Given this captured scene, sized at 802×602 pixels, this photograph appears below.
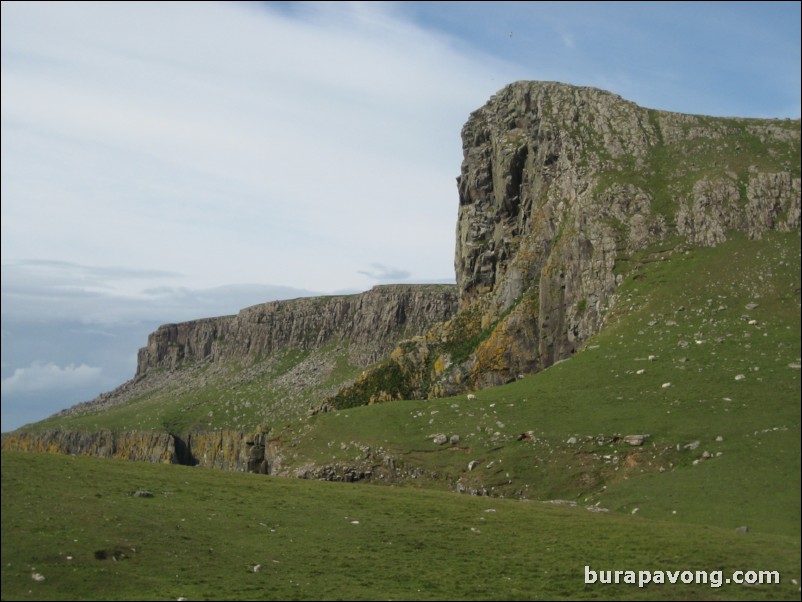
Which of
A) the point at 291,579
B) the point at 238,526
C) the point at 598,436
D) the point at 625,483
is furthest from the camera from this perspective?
the point at 598,436

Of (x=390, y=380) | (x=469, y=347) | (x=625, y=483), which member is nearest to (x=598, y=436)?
(x=625, y=483)

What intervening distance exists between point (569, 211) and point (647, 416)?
49.5 metres

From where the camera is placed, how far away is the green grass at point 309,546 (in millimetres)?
31375

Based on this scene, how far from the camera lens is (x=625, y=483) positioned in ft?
193

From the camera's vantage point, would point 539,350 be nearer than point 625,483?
No

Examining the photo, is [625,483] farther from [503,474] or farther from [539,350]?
[539,350]

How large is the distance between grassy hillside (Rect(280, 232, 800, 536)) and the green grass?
4.76 metres

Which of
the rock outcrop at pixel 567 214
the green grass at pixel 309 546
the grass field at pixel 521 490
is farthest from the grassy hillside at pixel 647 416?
the rock outcrop at pixel 567 214

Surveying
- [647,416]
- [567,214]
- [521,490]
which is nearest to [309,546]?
[521,490]

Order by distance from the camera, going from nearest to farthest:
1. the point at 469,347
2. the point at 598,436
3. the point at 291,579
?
the point at 291,579, the point at 598,436, the point at 469,347

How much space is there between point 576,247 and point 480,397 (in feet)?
94.0

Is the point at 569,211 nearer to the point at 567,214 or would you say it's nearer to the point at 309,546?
the point at 567,214

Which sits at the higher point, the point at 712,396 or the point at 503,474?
the point at 712,396

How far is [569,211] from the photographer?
109125 millimetres
